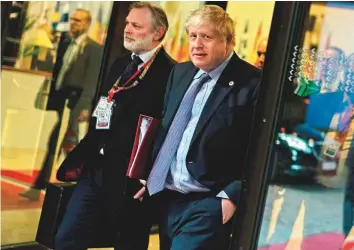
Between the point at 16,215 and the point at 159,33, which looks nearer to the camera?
the point at 159,33

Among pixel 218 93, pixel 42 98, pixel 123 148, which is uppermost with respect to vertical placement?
pixel 218 93

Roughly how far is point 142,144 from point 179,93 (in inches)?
12.8

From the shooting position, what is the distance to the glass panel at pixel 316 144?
212 cm

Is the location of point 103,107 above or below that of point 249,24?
below

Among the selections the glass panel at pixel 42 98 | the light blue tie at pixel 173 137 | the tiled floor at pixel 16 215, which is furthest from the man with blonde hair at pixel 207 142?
the glass panel at pixel 42 98

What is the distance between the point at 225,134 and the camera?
7.38 feet

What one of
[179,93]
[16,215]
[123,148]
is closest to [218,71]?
[179,93]

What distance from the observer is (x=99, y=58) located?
13.5 feet

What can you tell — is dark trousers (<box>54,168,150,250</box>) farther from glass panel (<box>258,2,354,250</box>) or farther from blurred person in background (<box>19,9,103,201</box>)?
blurred person in background (<box>19,9,103,201</box>)

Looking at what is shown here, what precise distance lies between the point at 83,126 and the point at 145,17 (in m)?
1.73

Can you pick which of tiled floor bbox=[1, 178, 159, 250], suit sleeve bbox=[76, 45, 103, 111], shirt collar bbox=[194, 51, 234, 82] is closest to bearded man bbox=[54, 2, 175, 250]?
shirt collar bbox=[194, 51, 234, 82]

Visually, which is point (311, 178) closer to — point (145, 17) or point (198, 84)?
point (198, 84)

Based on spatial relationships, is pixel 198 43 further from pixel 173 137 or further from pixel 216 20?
pixel 173 137

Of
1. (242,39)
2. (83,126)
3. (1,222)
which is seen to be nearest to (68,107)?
(83,126)
